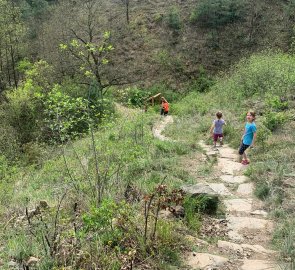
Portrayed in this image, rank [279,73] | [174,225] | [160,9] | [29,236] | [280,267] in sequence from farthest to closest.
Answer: [160,9] → [279,73] → [174,225] → [29,236] → [280,267]

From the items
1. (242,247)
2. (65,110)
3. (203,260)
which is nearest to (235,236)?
(242,247)

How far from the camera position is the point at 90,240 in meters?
4.34

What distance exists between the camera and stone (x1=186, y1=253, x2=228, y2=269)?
4371 millimetres

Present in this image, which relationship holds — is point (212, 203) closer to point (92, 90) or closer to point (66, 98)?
point (66, 98)

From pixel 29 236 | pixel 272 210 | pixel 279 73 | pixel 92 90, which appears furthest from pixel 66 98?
pixel 92 90

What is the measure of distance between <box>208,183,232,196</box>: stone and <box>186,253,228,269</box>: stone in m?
2.51

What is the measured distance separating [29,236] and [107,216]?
1.25 metres

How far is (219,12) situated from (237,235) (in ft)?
91.2

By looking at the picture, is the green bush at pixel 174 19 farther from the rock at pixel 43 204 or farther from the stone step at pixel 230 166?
the rock at pixel 43 204

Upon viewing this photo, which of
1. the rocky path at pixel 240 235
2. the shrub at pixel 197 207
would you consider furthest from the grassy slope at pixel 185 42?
the shrub at pixel 197 207

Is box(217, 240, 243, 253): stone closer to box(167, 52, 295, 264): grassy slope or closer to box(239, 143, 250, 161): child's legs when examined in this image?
box(167, 52, 295, 264): grassy slope

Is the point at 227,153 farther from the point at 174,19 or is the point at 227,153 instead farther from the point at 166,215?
the point at 174,19

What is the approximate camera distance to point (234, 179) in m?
7.93

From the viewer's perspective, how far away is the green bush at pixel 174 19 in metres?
31.9
